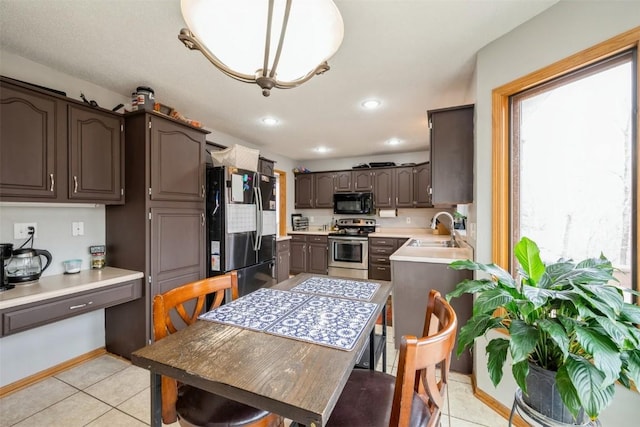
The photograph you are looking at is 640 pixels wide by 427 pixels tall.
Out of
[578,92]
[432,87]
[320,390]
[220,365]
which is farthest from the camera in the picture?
[432,87]

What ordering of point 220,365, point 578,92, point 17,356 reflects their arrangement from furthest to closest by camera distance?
point 17,356 → point 578,92 → point 220,365

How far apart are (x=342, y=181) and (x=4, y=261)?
4.36 m

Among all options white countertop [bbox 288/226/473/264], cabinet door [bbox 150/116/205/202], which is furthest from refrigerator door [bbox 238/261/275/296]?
white countertop [bbox 288/226/473/264]

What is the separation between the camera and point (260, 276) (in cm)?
319

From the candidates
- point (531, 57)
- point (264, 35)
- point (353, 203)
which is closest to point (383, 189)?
point (353, 203)

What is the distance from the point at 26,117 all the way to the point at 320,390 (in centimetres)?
243

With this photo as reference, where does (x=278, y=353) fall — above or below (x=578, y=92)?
below

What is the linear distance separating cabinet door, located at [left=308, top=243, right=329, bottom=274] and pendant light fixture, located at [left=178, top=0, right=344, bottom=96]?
12.9 ft

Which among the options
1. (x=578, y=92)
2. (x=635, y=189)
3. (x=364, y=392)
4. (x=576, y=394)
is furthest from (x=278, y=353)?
(x=578, y=92)

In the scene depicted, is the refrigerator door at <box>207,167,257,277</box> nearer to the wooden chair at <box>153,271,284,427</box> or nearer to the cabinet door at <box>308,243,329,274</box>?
the wooden chair at <box>153,271,284,427</box>

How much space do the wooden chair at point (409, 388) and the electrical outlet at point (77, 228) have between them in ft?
8.07

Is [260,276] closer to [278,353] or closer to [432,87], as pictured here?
[278,353]

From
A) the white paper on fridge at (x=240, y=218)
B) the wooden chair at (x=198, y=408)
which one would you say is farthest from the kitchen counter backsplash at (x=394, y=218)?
the wooden chair at (x=198, y=408)

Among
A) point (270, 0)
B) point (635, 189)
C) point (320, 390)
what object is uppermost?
point (270, 0)
